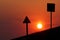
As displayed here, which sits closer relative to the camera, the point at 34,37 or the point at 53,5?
the point at 34,37

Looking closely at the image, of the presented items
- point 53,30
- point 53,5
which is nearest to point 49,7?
point 53,5

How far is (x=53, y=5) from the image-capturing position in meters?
7.65

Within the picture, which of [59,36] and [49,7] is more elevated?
[49,7]

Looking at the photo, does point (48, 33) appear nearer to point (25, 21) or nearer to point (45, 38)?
point (45, 38)

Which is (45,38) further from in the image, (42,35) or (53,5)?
(53,5)

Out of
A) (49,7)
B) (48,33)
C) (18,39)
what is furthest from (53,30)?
(18,39)

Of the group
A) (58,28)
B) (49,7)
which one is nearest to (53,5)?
(49,7)

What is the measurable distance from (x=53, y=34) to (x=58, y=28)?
2.19ft

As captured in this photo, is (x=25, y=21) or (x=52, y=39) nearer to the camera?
(x=52, y=39)

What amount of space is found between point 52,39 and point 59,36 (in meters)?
0.27

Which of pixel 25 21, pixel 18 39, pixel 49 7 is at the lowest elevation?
pixel 18 39

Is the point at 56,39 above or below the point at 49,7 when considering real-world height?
below

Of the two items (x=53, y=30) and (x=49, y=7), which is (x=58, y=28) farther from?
(x=49, y=7)

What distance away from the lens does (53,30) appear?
7.58 metres
